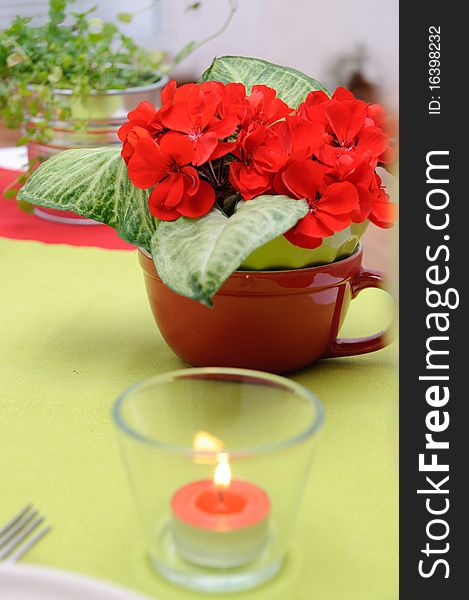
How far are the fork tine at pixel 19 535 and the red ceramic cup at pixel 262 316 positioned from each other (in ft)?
0.69

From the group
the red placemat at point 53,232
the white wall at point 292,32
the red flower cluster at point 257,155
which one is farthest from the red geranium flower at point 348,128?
the white wall at point 292,32

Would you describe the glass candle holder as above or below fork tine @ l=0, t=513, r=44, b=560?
above

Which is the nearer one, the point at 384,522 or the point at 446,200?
the point at 384,522

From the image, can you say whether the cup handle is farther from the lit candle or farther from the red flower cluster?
the lit candle

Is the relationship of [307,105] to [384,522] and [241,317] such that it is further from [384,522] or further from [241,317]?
[384,522]

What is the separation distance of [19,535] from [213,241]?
0.68 feet

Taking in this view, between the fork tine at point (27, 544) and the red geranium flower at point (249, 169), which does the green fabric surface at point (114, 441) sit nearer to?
the fork tine at point (27, 544)

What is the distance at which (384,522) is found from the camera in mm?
515

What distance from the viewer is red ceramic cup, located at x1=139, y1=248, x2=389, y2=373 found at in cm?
65

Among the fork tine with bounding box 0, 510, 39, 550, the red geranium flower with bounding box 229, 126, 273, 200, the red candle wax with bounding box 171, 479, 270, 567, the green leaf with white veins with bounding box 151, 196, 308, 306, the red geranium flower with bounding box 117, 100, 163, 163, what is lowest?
the fork tine with bounding box 0, 510, 39, 550

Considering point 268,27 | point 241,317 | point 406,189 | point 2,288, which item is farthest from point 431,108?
point 268,27

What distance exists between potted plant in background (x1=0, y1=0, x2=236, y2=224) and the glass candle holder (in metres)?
0.71

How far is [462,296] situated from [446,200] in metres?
0.07

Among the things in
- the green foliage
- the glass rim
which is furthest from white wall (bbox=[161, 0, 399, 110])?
the glass rim
